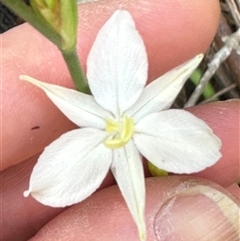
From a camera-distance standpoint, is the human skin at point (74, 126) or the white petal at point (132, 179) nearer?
the white petal at point (132, 179)

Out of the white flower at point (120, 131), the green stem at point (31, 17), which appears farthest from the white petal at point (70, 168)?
the green stem at point (31, 17)

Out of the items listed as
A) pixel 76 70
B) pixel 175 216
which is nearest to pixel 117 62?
pixel 76 70

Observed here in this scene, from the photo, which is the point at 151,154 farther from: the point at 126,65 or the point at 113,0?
the point at 113,0

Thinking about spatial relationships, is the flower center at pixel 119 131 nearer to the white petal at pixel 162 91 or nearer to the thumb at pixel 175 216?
the white petal at pixel 162 91

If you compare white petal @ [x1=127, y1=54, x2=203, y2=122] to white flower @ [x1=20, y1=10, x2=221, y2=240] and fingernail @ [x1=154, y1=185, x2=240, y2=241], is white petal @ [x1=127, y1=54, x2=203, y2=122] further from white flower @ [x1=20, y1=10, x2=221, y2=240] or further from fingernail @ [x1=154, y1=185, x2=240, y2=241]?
fingernail @ [x1=154, y1=185, x2=240, y2=241]

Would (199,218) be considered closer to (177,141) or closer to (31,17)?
(177,141)

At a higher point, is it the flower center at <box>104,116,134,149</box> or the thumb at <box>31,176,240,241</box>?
the flower center at <box>104,116,134,149</box>

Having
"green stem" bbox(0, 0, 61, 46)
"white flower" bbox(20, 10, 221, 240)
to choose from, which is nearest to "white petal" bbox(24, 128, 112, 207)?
"white flower" bbox(20, 10, 221, 240)

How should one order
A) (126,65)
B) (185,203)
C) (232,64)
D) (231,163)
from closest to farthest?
1. (126,65)
2. (185,203)
3. (231,163)
4. (232,64)

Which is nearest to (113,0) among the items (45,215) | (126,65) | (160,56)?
(160,56)
